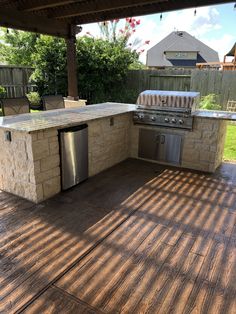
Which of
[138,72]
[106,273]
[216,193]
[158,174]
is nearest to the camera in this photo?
[106,273]

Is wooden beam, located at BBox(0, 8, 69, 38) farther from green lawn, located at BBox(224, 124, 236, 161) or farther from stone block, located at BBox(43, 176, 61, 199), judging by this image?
green lawn, located at BBox(224, 124, 236, 161)

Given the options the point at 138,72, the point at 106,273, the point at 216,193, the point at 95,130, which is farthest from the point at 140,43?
the point at 106,273

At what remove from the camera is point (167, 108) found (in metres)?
3.94

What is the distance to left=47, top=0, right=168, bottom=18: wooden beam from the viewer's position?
3.79 meters

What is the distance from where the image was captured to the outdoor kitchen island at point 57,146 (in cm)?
275

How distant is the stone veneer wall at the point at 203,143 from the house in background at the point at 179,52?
18837mm

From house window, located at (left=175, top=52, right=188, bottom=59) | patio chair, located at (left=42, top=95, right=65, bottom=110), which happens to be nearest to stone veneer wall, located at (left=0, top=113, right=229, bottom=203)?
patio chair, located at (left=42, top=95, right=65, bottom=110)

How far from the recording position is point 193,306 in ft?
5.23

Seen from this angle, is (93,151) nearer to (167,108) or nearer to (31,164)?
(31,164)

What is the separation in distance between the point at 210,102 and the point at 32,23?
491 centimetres

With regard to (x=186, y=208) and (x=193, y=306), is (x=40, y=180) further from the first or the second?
(x=193, y=306)

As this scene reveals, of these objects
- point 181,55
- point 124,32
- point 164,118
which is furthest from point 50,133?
point 181,55

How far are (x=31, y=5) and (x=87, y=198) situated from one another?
129 inches

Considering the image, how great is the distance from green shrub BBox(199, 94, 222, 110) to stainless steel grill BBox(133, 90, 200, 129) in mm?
2961
